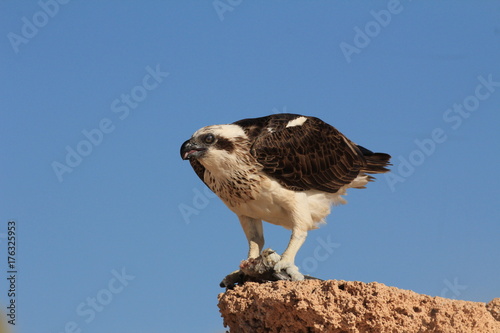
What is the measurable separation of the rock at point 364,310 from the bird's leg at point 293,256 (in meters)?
0.58

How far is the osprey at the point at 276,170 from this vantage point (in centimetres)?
760

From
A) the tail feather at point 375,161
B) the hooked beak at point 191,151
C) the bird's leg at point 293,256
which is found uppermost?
the tail feather at point 375,161

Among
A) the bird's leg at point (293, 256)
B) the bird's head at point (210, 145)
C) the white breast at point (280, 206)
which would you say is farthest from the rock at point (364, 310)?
the bird's head at point (210, 145)

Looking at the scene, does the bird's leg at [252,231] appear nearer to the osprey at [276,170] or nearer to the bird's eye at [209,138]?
the osprey at [276,170]

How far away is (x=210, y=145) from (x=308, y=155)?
1303mm

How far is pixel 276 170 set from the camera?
773 centimetres

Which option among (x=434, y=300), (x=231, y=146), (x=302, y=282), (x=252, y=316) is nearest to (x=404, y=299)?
(x=434, y=300)

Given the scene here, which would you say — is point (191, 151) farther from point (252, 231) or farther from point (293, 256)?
point (293, 256)

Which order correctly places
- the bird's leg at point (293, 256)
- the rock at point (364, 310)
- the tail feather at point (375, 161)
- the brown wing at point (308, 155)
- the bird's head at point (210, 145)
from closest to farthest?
the rock at point (364, 310) → the bird's leg at point (293, 256) → the bird's head at point (210, 145) → the brown wing at point (308, 155) → the tail feather at point (375, 161)

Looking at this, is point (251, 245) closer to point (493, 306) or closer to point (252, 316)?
point (252, 316)

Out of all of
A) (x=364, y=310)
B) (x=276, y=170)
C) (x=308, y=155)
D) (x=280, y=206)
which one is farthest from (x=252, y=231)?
(x=364, y=310)

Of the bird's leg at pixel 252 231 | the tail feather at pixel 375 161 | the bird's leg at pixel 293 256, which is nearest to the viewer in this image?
the bird's leg at pixel 293 256

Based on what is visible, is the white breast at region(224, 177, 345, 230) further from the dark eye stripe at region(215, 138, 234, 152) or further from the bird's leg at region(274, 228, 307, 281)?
the dark eye stripe at region(215, 138, 234, 152)

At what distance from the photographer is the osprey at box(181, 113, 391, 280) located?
7.60 metres
